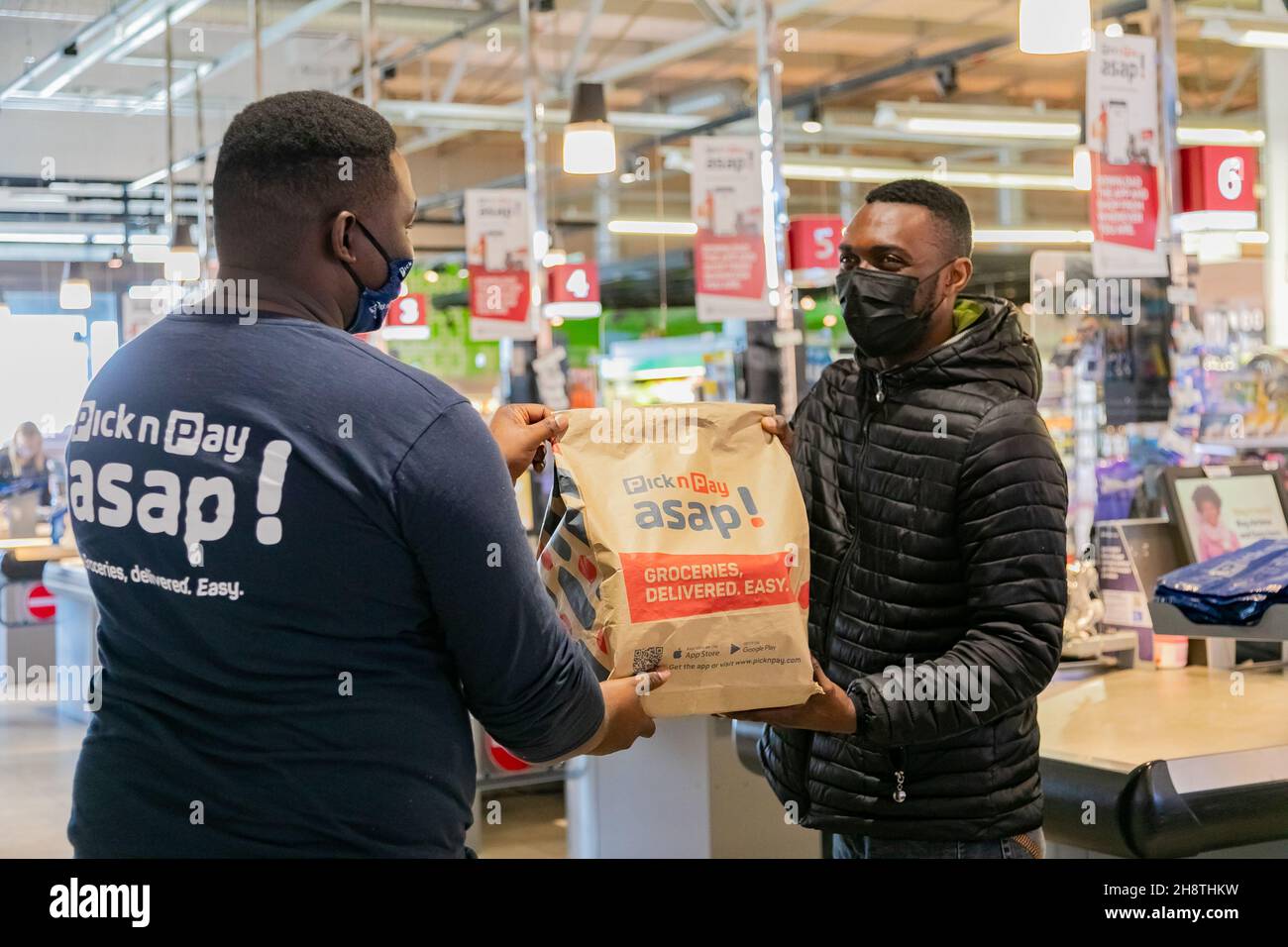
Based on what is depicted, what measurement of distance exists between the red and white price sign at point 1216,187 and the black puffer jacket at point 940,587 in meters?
4.30

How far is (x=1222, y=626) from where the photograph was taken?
2.90 metres

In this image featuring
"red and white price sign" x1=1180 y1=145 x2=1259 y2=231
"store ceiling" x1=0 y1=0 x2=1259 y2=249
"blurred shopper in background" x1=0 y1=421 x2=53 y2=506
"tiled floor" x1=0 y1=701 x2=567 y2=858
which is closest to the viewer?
"red and white price sign" x1=1180 y1=145 x2=1259 y2=231

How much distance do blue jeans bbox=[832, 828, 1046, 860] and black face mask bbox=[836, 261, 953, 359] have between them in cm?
77

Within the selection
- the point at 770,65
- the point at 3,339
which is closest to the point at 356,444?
the point at 770,65

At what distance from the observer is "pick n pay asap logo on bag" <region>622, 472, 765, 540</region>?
6.49 feet

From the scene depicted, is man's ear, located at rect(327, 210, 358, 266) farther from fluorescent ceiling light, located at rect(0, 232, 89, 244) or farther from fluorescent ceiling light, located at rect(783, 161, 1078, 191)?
fluorescent ceiling light, located at rect(0, 232, 89, 244)

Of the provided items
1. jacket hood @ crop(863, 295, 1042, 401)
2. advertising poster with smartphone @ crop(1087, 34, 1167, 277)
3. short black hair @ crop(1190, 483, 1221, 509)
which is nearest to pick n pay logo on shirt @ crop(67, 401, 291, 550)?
jacket hood @ crop(863, 295, 1042, 401)

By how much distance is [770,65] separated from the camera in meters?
7.62

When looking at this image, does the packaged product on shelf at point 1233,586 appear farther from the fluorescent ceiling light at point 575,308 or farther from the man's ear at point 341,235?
the fluorescent ceiling light at point 575,308

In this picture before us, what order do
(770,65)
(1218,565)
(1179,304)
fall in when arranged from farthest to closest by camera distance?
(770,65), (1179,304), (1218,565)

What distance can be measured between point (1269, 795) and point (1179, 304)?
11.5 feet

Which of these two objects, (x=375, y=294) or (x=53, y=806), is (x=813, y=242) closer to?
(x=53, y=806)

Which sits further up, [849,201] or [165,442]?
[849,201]
